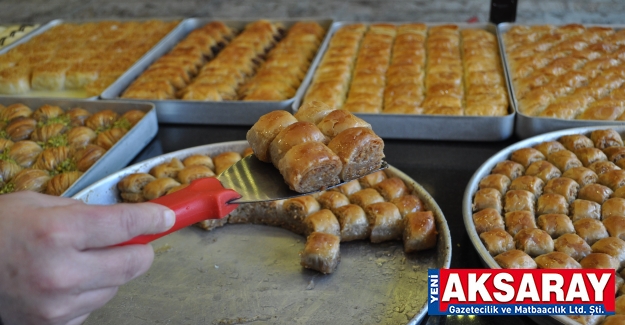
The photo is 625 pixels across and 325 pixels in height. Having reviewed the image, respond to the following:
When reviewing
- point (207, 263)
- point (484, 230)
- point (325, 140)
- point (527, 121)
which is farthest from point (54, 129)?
point (527, 121)

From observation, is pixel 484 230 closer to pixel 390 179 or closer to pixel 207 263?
pixel 390 179

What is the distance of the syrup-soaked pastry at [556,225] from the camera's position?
6.54 ft

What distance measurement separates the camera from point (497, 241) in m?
1.91

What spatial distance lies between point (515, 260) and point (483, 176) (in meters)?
0.62

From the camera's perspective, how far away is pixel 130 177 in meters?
2.46

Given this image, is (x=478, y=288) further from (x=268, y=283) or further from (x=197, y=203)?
(x=197, y=203)

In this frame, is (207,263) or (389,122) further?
(389,122)

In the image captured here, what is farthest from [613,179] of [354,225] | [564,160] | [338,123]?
[338,123]

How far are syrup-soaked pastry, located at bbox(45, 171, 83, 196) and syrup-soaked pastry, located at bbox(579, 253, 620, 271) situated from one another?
2218mm

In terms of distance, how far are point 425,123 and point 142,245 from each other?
6.22ft

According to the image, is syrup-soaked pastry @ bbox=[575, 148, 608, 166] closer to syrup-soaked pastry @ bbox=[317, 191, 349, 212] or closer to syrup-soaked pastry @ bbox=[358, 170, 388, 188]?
syrup-soaked pastry @ bbox=[358, 170, 388, 188]

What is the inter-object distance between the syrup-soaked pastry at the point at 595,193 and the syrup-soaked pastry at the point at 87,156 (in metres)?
2.31

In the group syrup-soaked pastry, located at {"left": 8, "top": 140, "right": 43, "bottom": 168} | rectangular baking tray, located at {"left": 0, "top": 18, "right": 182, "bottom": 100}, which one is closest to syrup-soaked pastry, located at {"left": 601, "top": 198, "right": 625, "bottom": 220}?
syrup-soaked pastry, located at {"left": 8, "top": 140, "right": 43, "bottom": 168}

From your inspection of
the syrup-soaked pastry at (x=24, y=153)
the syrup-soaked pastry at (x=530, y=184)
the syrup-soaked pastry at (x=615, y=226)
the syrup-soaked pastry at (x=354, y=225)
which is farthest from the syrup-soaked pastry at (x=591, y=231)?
the syrup-soaked pastry at (x=24, y=153)
